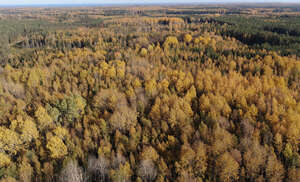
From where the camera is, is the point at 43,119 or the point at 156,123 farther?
the point at 43,119

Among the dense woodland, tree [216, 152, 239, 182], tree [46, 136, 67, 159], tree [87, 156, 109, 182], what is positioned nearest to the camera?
tree [216, 152, 239, 182]

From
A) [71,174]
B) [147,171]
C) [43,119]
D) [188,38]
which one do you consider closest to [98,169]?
[71,174]

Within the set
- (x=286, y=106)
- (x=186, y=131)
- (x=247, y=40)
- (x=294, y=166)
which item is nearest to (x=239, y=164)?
(x=294, y=166)

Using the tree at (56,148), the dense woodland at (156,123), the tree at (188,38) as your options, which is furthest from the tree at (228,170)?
the tree at (188,38)

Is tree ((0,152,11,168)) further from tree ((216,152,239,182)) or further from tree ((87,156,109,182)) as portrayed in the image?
tree ((216,152,239,182))

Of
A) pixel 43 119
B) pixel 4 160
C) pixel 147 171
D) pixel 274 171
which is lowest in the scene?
pixel 4 160

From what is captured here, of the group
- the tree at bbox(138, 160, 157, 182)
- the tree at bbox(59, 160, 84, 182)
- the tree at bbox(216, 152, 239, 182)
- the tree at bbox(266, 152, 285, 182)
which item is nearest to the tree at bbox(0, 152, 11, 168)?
the tree at bbox(59, 160, 84, 182)

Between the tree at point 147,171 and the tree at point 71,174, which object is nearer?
the tree at point 71,174

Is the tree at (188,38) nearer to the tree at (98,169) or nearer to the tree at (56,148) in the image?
the tree at (56,148)

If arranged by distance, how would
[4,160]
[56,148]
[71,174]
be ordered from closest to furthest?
[71,174] < [4,160] < [56,148]

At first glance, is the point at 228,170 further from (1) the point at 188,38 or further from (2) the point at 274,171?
(1) the point at 188,38

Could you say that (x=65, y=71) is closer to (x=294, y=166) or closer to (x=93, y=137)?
(x=93, y=137)
